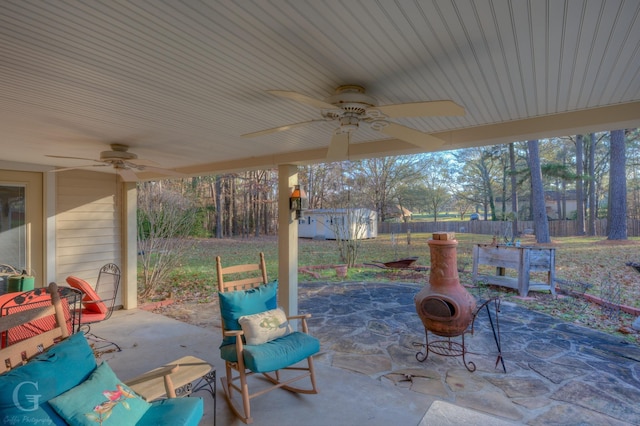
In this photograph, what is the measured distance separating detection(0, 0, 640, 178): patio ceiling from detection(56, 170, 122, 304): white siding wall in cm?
253

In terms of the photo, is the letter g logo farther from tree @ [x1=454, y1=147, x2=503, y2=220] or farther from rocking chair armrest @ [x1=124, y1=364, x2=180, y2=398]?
tree @ [x1=454, y1=147, x2=503, y2=220]

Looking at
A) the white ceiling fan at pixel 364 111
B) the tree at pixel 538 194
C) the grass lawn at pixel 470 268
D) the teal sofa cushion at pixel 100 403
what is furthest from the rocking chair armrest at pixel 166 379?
the tree at pixel 538 194

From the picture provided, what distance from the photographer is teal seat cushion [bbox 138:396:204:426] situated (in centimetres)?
182

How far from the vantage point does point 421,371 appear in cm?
339

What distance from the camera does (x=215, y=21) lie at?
58.1 inches

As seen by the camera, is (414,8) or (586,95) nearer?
(414,8)

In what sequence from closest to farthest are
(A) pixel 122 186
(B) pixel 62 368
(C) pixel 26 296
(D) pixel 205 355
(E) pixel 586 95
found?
1. (B) pixel 62 368
2. (E) pixel 586 95
3. (C) pixel 26 296
4. (D) pixel 205 355
5. (A) pixel 122 186

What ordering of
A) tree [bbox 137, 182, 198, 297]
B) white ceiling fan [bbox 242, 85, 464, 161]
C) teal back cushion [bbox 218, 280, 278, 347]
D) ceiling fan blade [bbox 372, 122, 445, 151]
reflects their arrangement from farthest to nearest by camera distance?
tree [bbox 137, 182, 198, 297]
teal back cushion [bbox 218, 280, 278, 347]
ceiling fan blade [bbox 372, 122, 445, 151]
white ceiling fan [bbox 242, 85, 464, 161]

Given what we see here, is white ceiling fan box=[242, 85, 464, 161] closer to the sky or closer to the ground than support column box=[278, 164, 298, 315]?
closer to the sky

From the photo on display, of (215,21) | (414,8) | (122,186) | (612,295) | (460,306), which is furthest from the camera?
(122,186)

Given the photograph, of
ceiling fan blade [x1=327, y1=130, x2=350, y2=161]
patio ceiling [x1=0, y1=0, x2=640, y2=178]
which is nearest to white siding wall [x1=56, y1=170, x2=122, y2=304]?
patio ceiling [x1=0, y1=0, x2=640, y2=178]

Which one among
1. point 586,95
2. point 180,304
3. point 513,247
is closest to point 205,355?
point 180,304

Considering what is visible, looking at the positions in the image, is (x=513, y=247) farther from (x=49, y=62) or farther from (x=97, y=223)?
(x=97, y=223)

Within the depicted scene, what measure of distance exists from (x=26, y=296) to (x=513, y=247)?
701 centimetres
